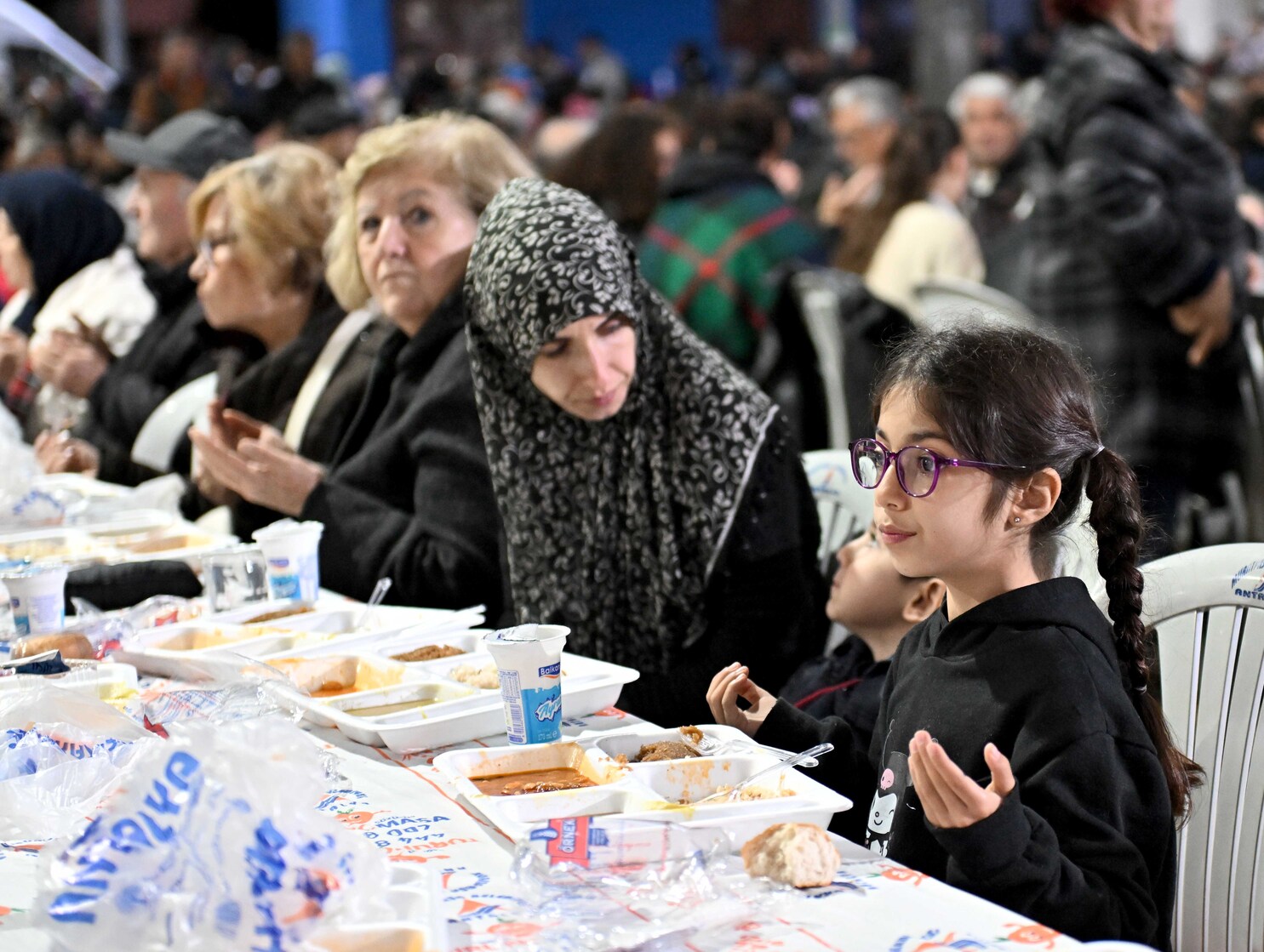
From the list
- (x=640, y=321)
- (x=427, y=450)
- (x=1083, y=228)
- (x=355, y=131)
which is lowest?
(x=427, y=450)

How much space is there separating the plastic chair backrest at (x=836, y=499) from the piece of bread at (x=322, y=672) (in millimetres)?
1012

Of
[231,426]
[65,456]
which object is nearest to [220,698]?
[231,426]

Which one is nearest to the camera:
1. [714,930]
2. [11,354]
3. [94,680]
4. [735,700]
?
[714,930]

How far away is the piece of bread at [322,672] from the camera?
209 centimetres

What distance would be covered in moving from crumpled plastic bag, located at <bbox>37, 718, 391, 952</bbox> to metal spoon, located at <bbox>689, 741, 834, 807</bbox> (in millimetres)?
436

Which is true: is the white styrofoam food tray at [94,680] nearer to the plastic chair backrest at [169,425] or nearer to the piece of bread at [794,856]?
the piece of bread at [794,856]

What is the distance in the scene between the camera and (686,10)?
1952 centimetres

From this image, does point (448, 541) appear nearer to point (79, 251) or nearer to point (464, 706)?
point (464, 706)

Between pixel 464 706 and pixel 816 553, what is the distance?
951mm

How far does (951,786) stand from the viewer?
1398mm

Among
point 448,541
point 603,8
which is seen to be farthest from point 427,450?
point 603,8

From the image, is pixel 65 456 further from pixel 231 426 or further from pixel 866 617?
pixel 866 617

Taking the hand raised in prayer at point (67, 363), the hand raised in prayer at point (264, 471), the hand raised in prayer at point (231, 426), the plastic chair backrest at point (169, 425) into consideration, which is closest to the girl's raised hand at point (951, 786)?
the hand raised in prayer at point (264, 471)

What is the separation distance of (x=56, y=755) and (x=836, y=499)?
1615mm
